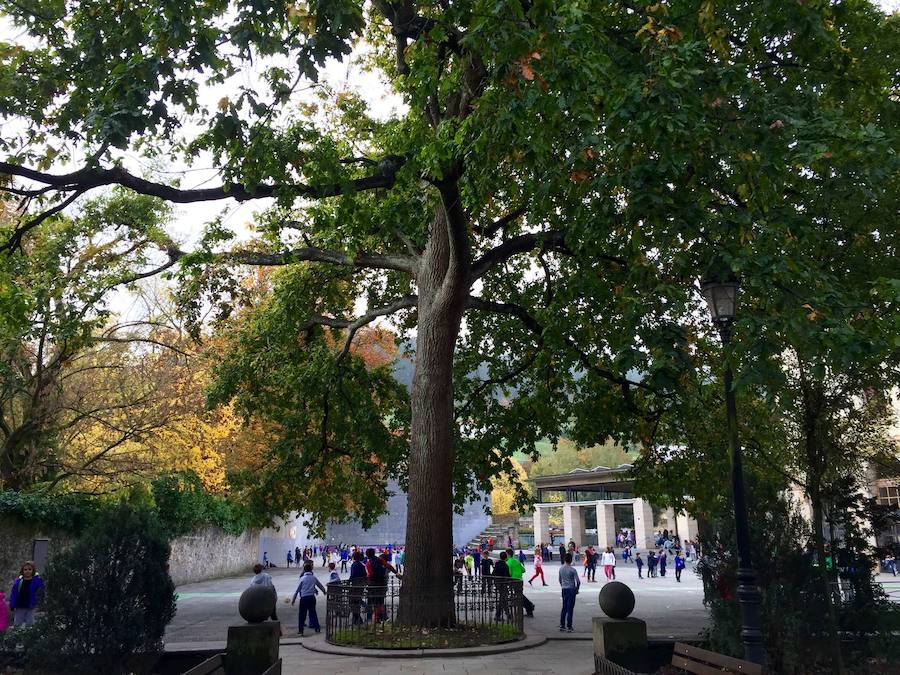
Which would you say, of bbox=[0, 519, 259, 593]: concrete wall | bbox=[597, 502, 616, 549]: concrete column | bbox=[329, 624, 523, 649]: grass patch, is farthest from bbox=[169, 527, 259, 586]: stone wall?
bbox=[597, 502, 616, 549]: concrete column

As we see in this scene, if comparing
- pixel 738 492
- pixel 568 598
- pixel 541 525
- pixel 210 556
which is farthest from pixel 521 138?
pixel 541 525

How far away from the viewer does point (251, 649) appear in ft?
31.0

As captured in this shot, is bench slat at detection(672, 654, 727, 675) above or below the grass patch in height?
above

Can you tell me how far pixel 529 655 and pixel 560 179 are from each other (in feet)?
27.0

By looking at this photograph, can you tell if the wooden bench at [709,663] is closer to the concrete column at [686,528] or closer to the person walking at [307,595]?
the person walking at [307,595]

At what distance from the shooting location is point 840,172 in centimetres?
991

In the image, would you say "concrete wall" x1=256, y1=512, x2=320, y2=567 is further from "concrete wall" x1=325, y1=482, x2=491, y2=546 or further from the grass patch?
the grass patch

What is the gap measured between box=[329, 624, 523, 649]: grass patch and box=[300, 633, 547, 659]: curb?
186mm

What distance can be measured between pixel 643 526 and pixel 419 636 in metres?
48.7

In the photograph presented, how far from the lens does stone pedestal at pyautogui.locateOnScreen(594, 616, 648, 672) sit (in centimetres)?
985

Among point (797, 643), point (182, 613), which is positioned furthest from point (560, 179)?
point (182, 613)

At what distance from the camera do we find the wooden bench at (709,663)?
6.62 metres

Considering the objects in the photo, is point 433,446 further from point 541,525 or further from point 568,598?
point 541,525

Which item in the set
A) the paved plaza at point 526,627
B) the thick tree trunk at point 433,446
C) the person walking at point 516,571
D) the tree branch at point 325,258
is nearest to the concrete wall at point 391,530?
the paved plaza at point 526,627
